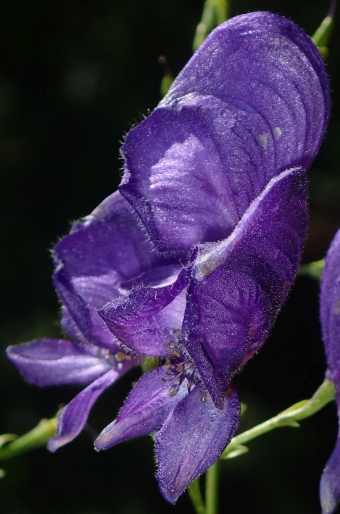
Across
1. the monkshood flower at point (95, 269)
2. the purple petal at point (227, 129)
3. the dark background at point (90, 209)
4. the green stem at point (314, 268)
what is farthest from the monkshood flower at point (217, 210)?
the dark background at point (90, 209)

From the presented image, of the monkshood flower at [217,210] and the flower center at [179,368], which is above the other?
the monkshood flower at [217,210]

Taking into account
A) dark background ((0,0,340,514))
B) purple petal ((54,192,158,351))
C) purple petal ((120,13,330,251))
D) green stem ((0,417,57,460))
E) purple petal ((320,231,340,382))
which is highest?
purple petal ((120,13,330,251))

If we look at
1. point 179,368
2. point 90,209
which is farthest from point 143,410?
Answer: point 90,209

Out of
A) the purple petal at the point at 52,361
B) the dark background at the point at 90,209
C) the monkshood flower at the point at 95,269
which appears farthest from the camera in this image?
the dark background at the point at 90,209

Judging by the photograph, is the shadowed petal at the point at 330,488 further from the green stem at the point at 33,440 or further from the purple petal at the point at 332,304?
the green stem at the point at 33,440

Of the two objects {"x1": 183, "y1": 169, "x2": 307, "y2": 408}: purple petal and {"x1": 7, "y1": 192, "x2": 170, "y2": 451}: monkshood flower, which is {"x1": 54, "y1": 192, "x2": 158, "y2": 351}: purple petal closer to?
{"x1": 7, "y1": 192, "x2": 170, "y2": 451}: monkshood flower

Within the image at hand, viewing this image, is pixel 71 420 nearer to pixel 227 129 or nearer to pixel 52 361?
pixel 52 361

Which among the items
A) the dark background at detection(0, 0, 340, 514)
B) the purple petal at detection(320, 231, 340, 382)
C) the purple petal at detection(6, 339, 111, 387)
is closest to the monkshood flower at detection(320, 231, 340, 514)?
the purple petal at detection(320, 231, 340, 382)

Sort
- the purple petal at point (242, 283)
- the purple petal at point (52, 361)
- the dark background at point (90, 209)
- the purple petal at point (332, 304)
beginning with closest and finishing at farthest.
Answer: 1. the purple petal at point (242, 283)
2. the purple petal at point (332, 304)
3. the purple petal at point (52, 361)
4. the dark background at point (90, 209)
